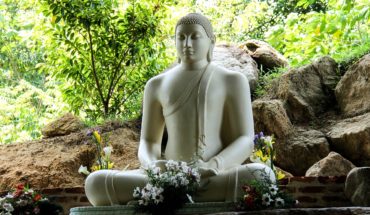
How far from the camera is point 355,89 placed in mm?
6113

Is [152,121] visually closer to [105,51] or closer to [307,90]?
[307,90]

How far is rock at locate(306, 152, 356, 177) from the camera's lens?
5.05 m

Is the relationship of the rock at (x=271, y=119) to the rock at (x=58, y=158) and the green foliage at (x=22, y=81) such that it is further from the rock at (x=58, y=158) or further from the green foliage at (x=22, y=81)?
the green foliage at (x=22, y=81)

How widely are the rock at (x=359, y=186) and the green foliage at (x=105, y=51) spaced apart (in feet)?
10.9

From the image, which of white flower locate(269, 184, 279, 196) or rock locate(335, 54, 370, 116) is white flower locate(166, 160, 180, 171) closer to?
white flower locate(269, 184, 279, 196)

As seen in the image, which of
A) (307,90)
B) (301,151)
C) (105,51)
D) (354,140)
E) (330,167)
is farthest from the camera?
(105,51)

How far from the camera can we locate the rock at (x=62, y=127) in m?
6.64

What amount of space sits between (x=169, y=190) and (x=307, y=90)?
287 centimetres

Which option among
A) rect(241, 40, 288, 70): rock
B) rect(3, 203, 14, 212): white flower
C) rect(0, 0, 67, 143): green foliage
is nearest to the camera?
rect(3, 203, 14, 212): white flower

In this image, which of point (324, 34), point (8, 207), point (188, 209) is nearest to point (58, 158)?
point (8, 207)

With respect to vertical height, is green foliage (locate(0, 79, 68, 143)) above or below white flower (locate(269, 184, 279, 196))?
above

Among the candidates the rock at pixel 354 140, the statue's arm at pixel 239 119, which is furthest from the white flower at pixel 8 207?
the rock at pixel 354 140

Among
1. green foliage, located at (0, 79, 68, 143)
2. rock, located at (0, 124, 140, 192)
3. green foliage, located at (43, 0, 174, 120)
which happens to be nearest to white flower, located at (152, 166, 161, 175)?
rock, located at (0, 124, 140, 192)

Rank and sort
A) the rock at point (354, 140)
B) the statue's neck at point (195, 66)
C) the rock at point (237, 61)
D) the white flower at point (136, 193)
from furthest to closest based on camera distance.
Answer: the rock at point (237, 61) → the rock at point (354, 140) → the statue's neck at point (195, 66) → the white flower at point (136, 193)
